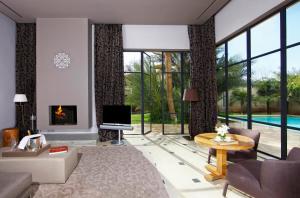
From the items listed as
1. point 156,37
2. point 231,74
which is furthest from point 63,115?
point 231,74

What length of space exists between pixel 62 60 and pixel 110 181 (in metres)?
4.13

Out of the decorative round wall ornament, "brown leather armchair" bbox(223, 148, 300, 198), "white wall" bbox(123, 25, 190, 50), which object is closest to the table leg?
"brown leather armchair" bbox(223, 148, 300, 198)

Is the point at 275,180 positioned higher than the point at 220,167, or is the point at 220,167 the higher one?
the point at 275,180

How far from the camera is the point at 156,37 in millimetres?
6621

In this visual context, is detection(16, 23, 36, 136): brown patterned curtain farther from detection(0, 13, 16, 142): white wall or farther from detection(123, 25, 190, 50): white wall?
detection(123, 25, 190, 50): white wall

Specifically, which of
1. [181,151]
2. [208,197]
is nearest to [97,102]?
[181,151]

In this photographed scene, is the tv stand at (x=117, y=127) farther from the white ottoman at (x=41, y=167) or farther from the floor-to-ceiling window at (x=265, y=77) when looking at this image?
the white ottoman at (x=41, y=167)

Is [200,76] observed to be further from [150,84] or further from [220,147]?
[220,147]

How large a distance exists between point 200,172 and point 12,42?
6.21m

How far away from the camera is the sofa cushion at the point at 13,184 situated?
201 cm

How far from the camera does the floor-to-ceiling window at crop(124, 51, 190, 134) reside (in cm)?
695

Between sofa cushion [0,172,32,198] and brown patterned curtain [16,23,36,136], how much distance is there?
4417 mm

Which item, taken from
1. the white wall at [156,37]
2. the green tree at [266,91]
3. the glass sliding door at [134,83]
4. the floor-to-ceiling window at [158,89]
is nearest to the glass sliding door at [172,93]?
the floor-to-ceiling window at [158,89]

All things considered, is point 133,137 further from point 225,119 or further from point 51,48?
point 51,48
